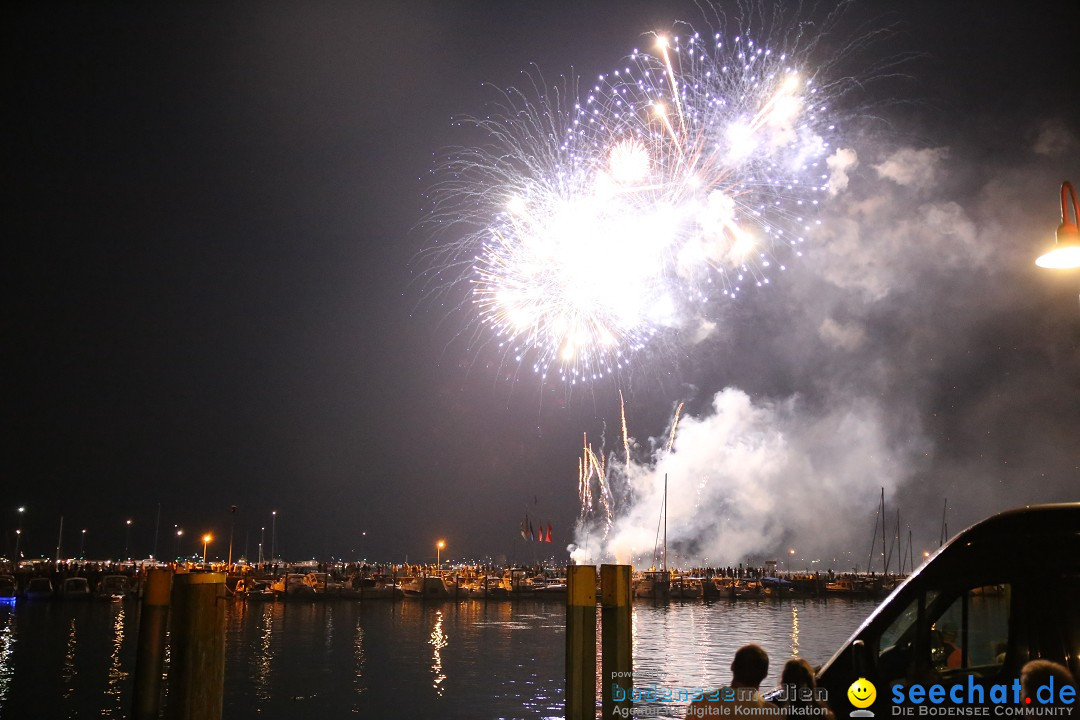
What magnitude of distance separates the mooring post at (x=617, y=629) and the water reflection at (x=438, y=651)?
33.1 feet

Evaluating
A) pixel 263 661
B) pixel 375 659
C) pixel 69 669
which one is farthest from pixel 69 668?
pixel 375 659

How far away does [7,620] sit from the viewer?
120ft

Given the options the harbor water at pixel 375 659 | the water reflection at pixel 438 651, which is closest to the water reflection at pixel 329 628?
the harbor water at pixel 375 659

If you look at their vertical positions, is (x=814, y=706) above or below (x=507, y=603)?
above

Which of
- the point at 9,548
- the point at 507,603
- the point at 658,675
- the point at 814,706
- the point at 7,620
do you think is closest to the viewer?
the point at 814,706

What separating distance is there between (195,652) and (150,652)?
1913 mm

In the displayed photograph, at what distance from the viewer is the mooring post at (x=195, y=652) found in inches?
346

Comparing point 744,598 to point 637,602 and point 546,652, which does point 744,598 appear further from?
point 546,652

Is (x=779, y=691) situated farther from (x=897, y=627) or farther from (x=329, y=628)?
(x=329, y=628)

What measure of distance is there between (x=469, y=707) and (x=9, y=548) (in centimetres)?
14628

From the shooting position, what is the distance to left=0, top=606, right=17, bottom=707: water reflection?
19.0 metres

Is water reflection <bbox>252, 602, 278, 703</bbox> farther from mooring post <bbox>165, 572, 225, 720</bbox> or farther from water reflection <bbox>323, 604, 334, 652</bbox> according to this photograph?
mooring post <bbox>165, 572, 225, 720</bbox>

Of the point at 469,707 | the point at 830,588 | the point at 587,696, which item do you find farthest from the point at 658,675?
the point at 830,588

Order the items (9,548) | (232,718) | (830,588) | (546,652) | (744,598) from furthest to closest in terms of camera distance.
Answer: (9,548) → (830,588) → (744,598) → (546,652) → (232,718)
